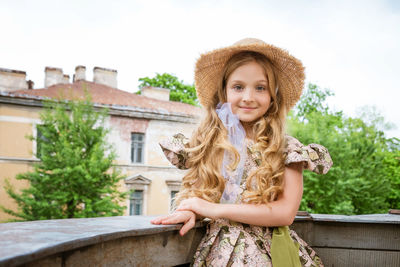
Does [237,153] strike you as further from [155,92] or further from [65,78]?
[65,78]

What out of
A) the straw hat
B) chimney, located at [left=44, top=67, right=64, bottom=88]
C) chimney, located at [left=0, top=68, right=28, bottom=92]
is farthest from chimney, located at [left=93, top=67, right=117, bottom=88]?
the straw hat

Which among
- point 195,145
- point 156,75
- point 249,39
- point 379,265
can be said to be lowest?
point 379,265

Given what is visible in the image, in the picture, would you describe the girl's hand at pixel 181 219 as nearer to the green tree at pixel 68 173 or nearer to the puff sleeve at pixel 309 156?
the puff sleeve at pixel 309 156

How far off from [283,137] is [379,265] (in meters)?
1.11

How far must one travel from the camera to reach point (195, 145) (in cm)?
212

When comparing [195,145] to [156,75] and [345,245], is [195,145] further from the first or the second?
[156,75]

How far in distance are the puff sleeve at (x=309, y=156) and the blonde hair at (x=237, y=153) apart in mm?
47

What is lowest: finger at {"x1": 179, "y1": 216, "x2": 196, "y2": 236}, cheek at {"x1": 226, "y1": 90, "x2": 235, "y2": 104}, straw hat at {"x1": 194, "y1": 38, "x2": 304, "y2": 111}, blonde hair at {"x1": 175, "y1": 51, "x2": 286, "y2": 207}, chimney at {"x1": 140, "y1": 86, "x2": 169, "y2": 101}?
finger at {"x1": 179, "y1": 216, "x2": 196, "y2": 236}

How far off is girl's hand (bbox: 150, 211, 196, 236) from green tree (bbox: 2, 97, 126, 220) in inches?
625

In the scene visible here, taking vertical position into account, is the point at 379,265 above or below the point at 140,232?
below

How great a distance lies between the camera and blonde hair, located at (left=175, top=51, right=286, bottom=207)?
1.94m

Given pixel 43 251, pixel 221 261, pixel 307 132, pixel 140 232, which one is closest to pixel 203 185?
pixel 221 261

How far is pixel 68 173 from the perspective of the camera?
58.1ft

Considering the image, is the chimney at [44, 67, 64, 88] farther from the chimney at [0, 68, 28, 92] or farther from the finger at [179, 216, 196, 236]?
the finger at [179, 216, 196, 236]
